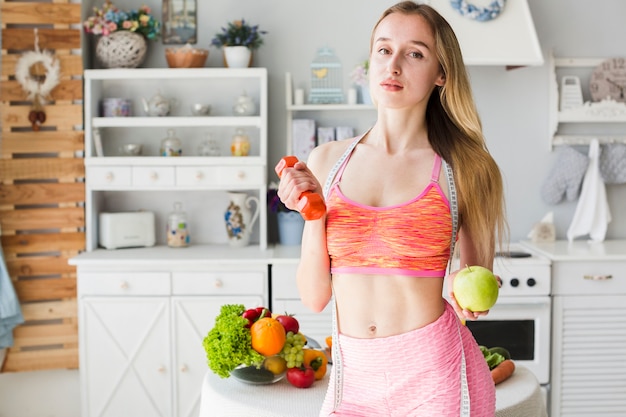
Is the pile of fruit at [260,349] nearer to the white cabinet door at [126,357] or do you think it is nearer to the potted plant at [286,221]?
the white cabinet door at [126,357]

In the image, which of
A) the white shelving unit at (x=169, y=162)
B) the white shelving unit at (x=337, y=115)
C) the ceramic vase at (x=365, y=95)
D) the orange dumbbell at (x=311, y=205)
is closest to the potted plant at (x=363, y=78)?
the ceramic vase at (x=365, y=95)

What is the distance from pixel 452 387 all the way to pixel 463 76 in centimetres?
63

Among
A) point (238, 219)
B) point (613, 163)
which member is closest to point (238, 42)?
point (238, 219)

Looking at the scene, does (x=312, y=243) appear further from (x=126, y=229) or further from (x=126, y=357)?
(x=126, y=229)

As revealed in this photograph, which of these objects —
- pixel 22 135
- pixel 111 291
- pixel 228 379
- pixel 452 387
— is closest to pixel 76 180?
pixel 22 135

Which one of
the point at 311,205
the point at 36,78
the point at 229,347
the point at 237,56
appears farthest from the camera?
the point at 237,56

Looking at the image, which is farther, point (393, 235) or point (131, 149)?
point (131, 149)

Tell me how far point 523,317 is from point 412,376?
7.66 feet

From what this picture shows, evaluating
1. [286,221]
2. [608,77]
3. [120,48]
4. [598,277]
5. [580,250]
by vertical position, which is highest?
[120,48]

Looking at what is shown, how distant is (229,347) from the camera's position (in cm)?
213

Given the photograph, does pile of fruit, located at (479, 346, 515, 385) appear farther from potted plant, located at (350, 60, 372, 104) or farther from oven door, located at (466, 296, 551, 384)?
potted plant, located at (350, 60, 372, 104)

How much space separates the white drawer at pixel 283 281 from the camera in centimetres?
372

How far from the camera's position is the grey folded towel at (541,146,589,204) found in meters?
4.14

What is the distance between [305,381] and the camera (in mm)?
2227
